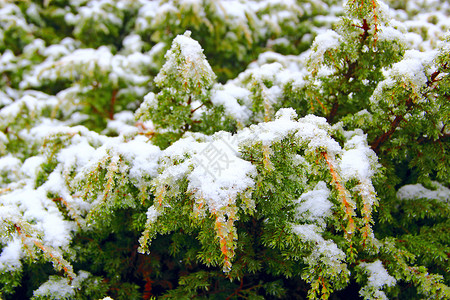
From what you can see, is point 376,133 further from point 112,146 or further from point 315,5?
point 315,5

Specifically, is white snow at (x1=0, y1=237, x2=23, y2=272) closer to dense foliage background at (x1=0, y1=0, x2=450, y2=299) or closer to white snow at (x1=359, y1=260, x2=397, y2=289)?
dense foliage background at (x1=0, y1=0, x2=450, y2=299)

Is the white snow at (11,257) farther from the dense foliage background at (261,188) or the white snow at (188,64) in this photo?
the white snow at (188,64)

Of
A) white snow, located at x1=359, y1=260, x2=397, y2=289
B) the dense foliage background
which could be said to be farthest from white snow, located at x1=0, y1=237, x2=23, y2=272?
white snow, located at x1=359, y1=260, x2=397, y2=289

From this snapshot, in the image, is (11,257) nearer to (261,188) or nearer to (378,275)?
(261,188)

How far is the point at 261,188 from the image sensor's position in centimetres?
95

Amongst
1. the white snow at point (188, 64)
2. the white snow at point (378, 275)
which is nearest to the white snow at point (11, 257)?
the white snow at point (188, 64)

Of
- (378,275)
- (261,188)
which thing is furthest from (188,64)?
(378,275)

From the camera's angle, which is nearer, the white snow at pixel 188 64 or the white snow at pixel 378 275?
the white snow at pixel 378 275

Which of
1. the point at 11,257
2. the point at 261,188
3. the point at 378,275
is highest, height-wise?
the point at 261,188

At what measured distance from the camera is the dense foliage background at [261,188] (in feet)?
3.14

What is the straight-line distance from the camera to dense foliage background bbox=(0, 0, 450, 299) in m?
0.96

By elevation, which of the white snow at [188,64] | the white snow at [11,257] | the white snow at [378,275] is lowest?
the white snow at [11,257]

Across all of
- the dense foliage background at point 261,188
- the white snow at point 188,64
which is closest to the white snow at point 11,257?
the dense foliage background at point 261,188

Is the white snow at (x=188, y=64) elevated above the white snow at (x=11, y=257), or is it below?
above
